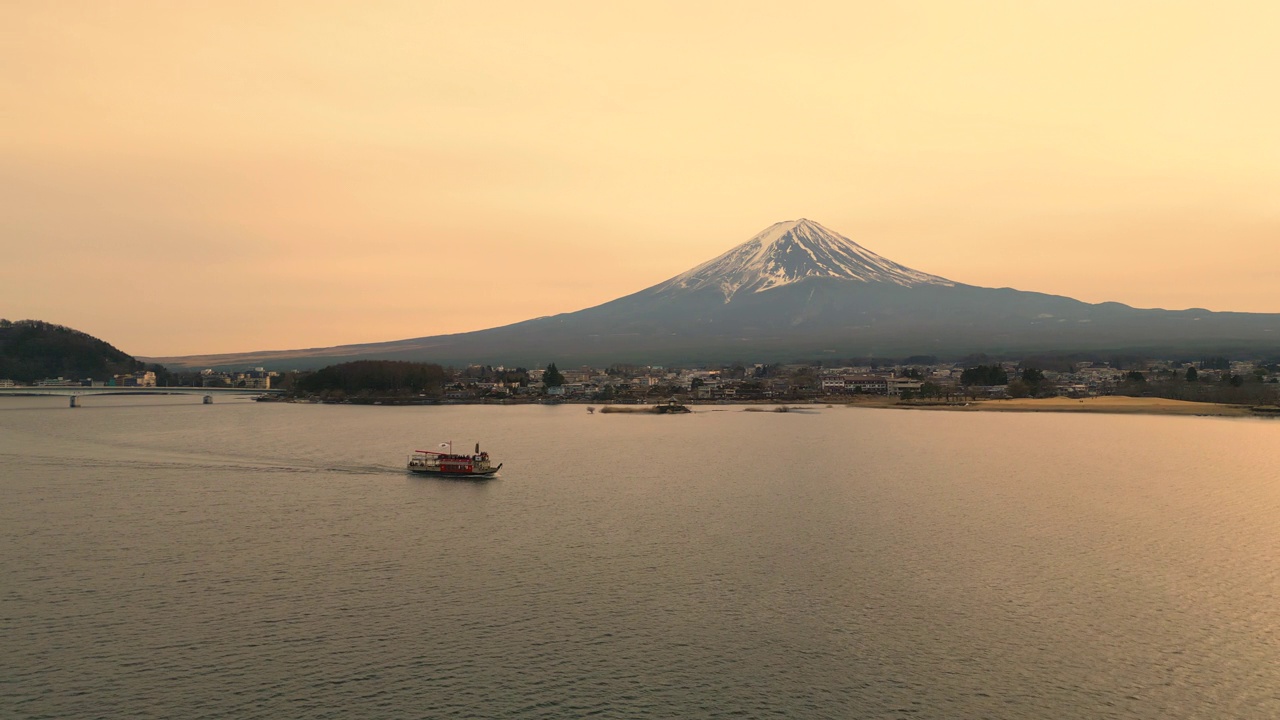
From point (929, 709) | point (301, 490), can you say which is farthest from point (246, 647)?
point (301, 490)

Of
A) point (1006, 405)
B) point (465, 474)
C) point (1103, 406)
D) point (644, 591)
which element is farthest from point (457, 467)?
point (1103, 406)

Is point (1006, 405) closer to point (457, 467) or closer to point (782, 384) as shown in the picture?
point (782, 384)

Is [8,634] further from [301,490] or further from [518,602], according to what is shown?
[301,490]

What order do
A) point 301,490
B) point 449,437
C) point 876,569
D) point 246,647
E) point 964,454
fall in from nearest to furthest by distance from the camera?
point 246,647
point 876,569
point 301,490
point 964,454
point 449,437

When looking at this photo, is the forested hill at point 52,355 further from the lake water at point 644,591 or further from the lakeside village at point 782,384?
the lake water at point 644,591

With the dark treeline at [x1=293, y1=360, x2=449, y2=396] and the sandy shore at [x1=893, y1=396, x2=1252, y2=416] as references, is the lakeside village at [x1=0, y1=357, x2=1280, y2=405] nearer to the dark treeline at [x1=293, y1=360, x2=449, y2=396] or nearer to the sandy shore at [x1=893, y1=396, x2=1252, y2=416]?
the dark treeline at [x1=293, y1=360, x2=449, y2=396]
